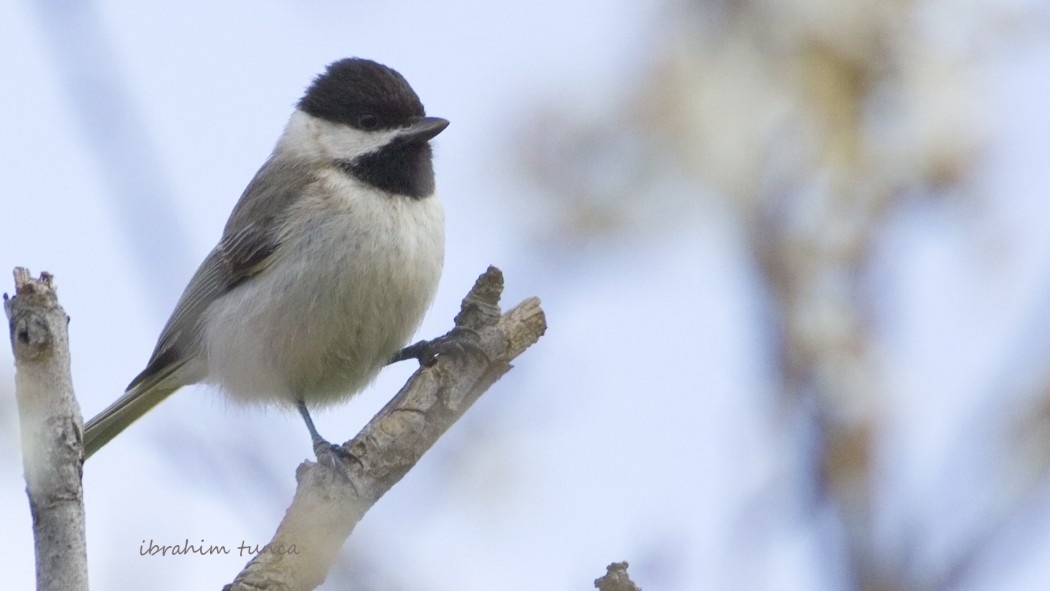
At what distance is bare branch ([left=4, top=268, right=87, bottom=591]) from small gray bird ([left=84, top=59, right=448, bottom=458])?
180 centimetres

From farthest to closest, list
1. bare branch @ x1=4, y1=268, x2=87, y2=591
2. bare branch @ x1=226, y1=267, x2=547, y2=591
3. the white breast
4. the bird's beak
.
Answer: the bird's beak
the white breast
bare branch @ x1=226, y1=267, x2=547, y2=591
bare branch @ x1=4, y1=268, x2=87, y2=591

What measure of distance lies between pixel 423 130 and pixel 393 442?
1692 mm

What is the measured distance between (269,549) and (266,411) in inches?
67.3

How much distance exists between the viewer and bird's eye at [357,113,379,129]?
4.66 meters

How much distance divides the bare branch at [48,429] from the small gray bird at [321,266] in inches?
70.8

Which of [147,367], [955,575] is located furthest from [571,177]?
[147,367]

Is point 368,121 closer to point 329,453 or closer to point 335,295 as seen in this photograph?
point 335,295

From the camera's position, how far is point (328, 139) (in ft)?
15.6

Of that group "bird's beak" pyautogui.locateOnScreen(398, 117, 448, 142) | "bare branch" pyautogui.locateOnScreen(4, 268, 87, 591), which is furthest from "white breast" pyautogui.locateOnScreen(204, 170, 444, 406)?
"bare branch" pyautogui.locateOnScreen(4, 268, 87, 591)

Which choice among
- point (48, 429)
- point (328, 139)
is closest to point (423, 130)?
point (328, 139)

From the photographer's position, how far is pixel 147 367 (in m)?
4.96

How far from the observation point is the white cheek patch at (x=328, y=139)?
4598mm

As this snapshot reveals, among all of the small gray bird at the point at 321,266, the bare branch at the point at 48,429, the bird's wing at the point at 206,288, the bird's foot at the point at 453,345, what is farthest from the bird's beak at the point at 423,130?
the bare branch at the point at 48,429

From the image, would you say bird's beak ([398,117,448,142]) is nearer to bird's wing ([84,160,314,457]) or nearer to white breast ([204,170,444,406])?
white breast ([204,170,444,406])
